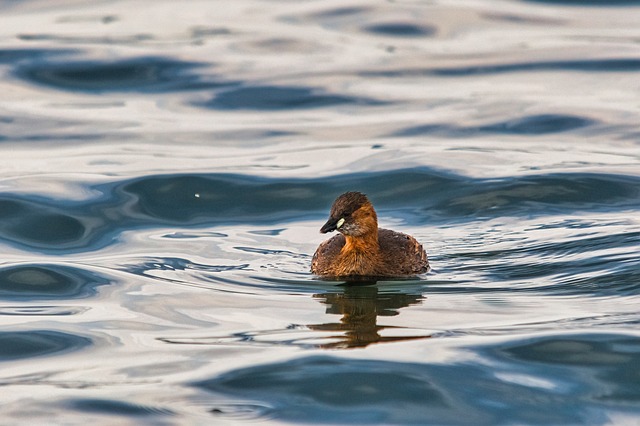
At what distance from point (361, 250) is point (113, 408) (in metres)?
4.48

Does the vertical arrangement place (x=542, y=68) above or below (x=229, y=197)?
above

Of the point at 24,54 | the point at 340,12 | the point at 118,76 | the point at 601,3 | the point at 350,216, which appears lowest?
the point at 350,216

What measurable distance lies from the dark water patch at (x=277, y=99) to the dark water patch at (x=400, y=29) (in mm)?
3696

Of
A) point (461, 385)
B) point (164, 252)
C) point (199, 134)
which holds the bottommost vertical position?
point (461, 385)

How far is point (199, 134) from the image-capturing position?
18.7m

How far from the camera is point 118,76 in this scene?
70.5 feet

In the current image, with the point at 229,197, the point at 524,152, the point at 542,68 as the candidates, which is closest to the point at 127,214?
the point at 229,197

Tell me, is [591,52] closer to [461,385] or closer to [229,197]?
[229,197]

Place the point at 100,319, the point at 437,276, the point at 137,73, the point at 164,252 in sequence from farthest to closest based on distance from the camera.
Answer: the point at 137,73 < the point at 164,252 < the point at 437,276 < the point at 100,319

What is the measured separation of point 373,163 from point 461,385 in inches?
324

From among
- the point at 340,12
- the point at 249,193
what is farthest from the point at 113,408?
the point at 340,12

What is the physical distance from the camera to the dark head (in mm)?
12383

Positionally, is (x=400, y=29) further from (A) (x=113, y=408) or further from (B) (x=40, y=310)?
(A) (x=113, y=408)

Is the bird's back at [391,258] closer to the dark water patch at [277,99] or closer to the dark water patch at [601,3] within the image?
the dark water patch at [277,99]
